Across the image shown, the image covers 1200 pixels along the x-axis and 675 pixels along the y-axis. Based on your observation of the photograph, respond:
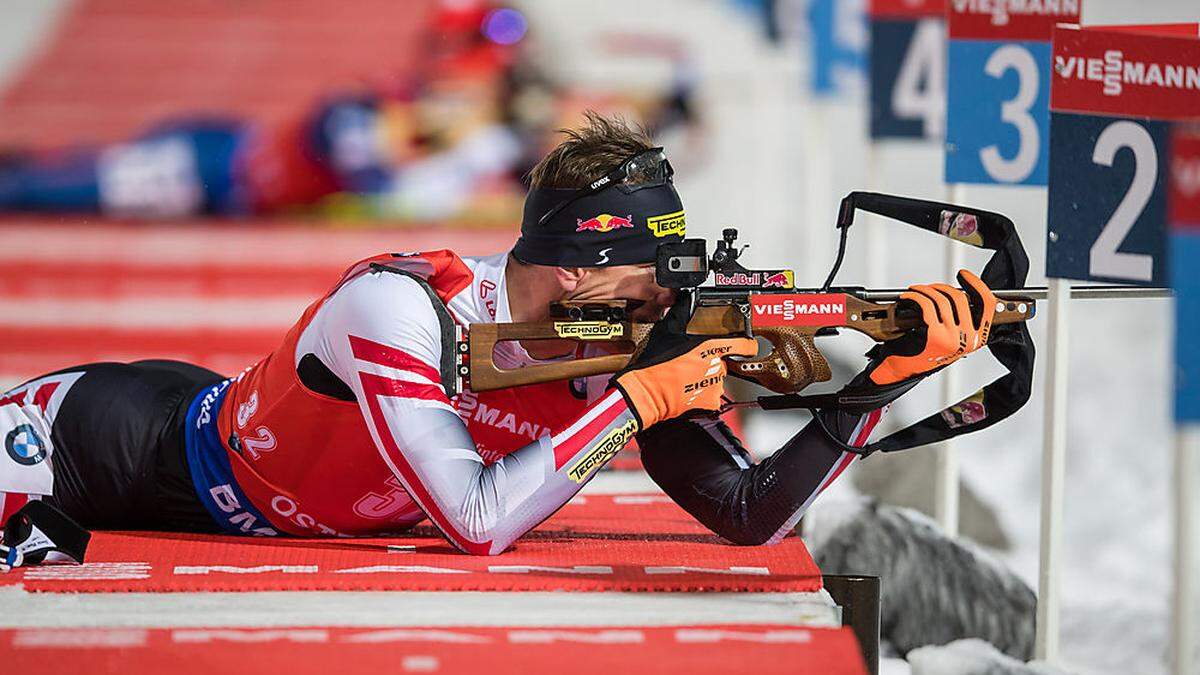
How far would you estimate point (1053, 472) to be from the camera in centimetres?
389

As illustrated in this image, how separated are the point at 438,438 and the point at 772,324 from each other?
2.35 ft

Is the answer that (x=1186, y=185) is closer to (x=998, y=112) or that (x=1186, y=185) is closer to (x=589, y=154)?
(x=589, y=154)

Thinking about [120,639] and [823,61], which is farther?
[823,61]

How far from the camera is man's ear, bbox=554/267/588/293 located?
12.1 ft

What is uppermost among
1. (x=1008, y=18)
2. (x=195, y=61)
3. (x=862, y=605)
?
(x=195, y=61)

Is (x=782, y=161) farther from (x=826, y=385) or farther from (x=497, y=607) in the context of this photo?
(x=497, y=607)

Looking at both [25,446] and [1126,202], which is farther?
[25,446]

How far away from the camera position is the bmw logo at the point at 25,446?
3930 millimetres

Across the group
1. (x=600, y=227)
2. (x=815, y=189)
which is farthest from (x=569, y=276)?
(x=815, y=189)

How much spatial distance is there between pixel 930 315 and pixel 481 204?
7.80 metres

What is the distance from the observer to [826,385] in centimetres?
711

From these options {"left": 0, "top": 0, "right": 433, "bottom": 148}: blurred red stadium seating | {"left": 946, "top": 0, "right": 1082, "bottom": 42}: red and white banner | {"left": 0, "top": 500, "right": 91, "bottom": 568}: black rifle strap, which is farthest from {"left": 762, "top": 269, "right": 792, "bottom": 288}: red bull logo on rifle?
{"left": 0, "top": 0, "right": 433, "bottom": 148}: blurred red stadium seating

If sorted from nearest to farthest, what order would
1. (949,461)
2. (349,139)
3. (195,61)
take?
(949,461), (349,139), (195,61)

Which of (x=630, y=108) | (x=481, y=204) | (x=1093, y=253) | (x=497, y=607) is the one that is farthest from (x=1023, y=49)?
(x=630, y=108)
